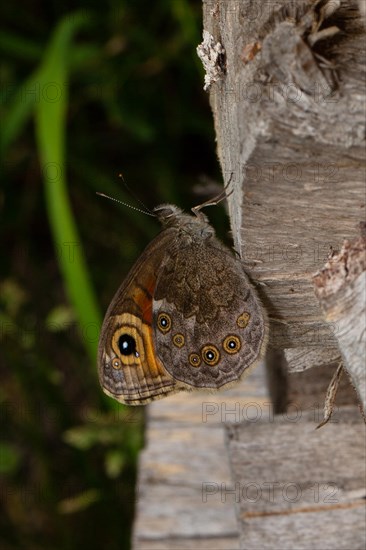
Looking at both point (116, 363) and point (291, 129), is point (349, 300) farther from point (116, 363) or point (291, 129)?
point (116, 363)

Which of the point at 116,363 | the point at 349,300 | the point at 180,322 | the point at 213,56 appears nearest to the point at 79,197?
the point at 116,363

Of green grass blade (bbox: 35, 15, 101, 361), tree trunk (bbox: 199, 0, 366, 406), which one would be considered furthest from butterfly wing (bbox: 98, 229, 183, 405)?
green grass blade (bbox: 35, 15, 101, 361)

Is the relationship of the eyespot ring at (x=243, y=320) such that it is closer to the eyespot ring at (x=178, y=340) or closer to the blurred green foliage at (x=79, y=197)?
the eyespot ring at (x=178, y=340)

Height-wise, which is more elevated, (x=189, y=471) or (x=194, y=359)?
(x=194, y=359)

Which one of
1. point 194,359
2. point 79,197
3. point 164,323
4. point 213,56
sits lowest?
point 194,359

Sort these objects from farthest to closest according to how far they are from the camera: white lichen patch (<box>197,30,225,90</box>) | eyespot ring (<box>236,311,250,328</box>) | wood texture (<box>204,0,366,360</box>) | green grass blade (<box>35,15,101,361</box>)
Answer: green grass blade (<box>35,15,101,361</box>)
eyespot ring (<box>236,311,250,328</box>)
white lichen patch (<box>197,30,225,90</box>)
wood texture (<box>204,0,366,360</box>)

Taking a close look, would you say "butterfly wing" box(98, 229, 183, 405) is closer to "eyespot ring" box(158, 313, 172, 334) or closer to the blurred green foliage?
"eyespot ring" box(158, 313, 172, 334)

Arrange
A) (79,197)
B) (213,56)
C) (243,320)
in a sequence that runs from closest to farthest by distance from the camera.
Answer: (213,56) → (243,320) → (79,197)
